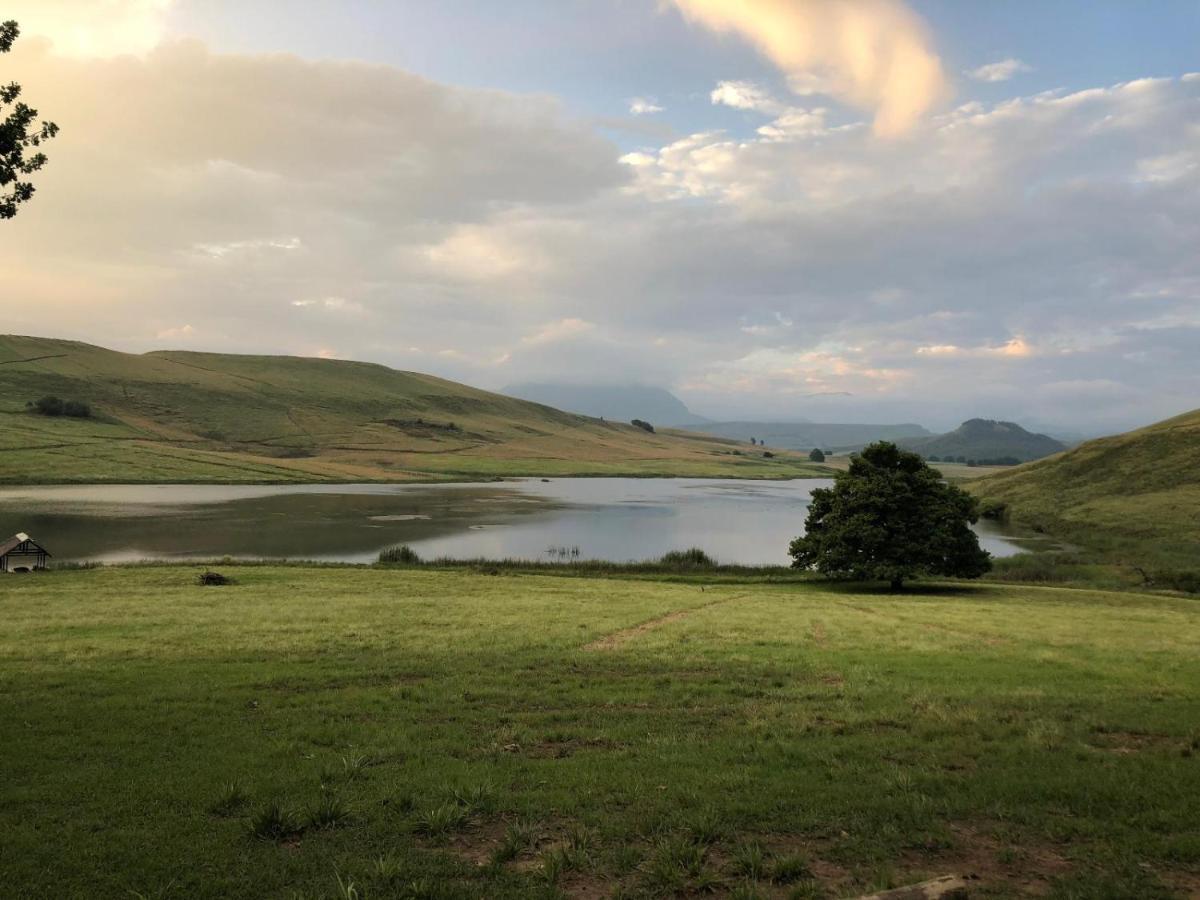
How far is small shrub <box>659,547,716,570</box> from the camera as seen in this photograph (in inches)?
2104

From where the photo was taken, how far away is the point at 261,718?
39.5 feet

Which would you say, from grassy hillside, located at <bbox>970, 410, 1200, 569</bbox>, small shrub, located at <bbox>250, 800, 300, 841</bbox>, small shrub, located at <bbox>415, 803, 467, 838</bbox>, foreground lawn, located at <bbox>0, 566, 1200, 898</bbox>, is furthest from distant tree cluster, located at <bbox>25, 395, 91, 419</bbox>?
small shrub, located at <bbox>415, 803, 467, 838</bbox>

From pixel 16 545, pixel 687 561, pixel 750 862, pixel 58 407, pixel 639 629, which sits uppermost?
pixel 58 407

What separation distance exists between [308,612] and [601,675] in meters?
14.1

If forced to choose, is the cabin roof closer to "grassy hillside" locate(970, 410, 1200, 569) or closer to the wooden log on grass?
the wooden log on grass

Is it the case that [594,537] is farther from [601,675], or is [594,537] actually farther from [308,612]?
[601,675]

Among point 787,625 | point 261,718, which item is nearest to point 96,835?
point 261,718

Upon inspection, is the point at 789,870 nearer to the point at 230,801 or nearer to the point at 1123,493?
the point at 230,801

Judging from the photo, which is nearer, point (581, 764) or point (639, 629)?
point (581, 764)

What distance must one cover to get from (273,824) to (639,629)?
16625 millimetres

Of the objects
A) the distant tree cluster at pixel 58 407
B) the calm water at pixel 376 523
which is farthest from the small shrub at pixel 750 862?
the distant tree cluster at pixel 58 407

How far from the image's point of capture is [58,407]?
15762cm

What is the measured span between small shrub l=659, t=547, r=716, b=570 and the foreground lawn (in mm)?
32121

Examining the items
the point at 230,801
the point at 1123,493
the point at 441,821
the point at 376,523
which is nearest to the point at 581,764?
the point at 441,821
